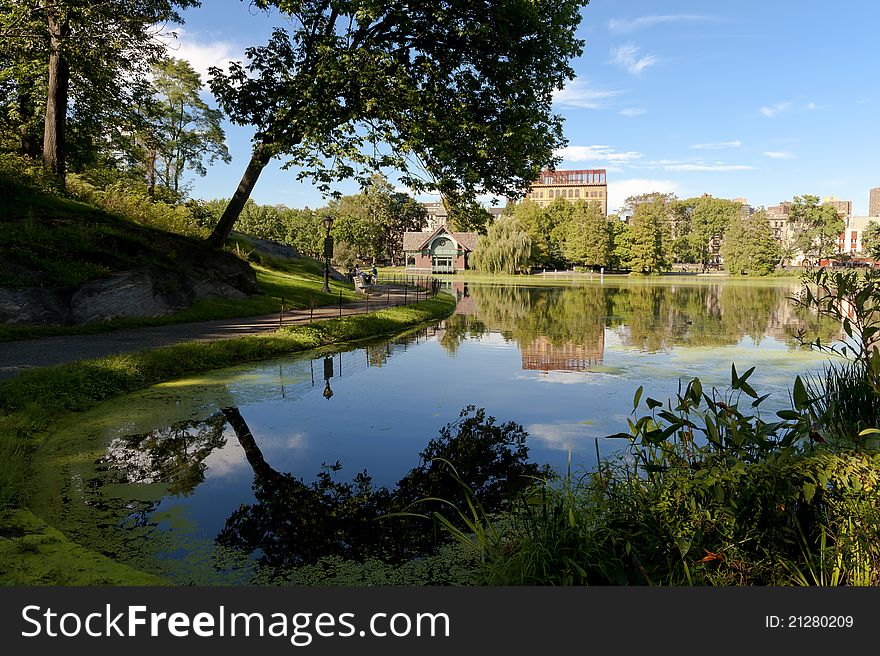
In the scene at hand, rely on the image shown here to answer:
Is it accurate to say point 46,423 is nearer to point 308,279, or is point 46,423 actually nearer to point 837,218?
point 308,279

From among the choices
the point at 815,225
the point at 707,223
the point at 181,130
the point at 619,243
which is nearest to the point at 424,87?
the point at 181,130

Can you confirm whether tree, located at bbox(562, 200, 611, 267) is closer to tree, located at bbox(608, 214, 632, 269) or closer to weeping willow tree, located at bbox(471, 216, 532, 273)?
tree, located at bbox(608, 214, 632, 269)

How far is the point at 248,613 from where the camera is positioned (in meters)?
3.28

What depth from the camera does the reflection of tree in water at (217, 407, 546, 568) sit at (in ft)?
17.8

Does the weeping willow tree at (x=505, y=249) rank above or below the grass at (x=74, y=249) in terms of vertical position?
above

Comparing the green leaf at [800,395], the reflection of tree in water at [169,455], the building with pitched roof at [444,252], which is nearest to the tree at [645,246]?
the building with pitched roof at [444,252]

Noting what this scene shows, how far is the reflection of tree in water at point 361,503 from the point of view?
5418 millimetres

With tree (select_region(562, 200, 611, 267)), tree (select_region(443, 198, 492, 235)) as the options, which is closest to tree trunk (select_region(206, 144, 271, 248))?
tree (select_region(443, 198, 492, 235))

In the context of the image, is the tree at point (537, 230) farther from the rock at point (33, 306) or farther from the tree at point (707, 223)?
the rock at point (33, 306)

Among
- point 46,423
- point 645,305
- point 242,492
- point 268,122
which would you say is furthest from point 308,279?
point 242,492

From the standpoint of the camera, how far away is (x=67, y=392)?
383 inches

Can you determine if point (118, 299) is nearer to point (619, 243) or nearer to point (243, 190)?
Result: point (243, 190)

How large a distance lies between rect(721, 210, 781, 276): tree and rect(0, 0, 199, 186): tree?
84.9m

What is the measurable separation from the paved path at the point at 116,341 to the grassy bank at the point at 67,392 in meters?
1.08
